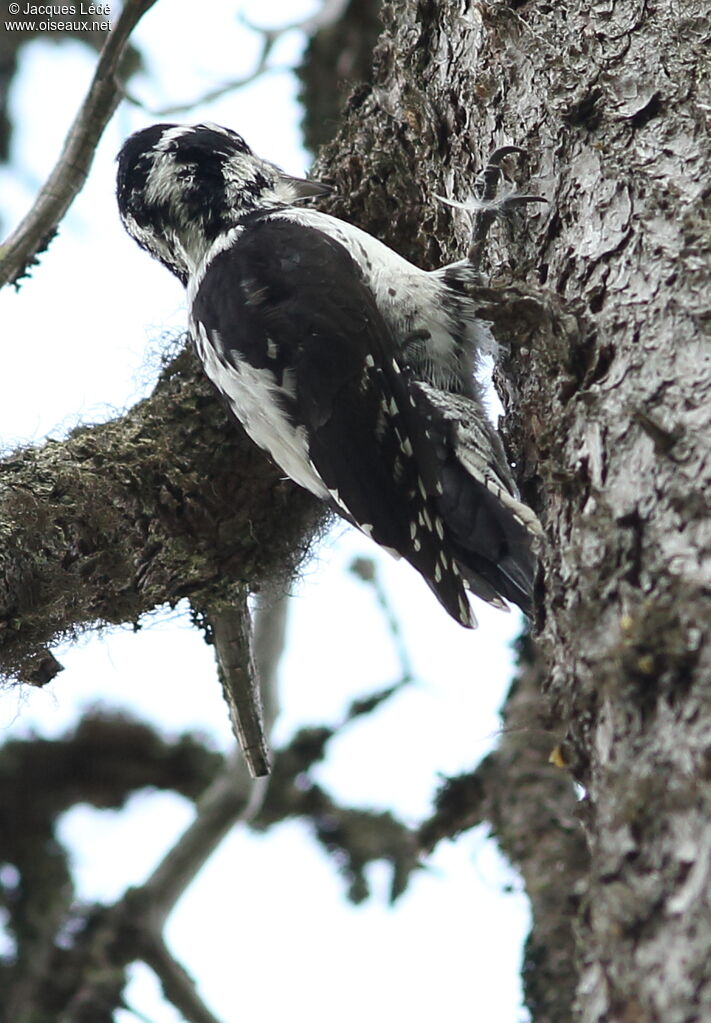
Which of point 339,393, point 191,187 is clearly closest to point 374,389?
point 339,393

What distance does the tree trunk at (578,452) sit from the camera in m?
1.18

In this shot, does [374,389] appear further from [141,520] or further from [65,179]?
[65,179]

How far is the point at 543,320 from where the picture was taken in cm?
188

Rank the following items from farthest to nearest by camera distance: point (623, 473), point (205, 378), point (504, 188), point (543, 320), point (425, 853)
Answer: point (425, 853) → point (205, 378) → point (504, 188) → point (543, 320) → point (623, 473)

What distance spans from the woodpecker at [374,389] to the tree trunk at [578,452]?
21cm

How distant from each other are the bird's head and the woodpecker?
27cm

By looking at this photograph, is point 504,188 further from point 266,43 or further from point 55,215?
point 266,43

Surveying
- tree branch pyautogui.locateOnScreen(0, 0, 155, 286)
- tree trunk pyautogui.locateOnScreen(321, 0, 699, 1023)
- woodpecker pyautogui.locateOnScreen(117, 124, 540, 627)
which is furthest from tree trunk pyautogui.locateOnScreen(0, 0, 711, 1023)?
tree branch pyautogui.locateOnScreen(0, 0, 155, 286)

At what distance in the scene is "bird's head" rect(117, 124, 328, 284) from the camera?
3.18 m

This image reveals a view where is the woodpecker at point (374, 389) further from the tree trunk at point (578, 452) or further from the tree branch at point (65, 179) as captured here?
the tree branch at point (65, 179)

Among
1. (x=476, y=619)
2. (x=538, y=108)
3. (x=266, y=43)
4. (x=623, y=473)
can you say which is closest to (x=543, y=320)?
(x=623, y=473)

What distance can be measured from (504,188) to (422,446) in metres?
0.60

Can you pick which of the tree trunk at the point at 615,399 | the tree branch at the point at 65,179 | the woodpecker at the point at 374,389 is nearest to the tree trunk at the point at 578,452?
the tree trunk at the point at 615,399

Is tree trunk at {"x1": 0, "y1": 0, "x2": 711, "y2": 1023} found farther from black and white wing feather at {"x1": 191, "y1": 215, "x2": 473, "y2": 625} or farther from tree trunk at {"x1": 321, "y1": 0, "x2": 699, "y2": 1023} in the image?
black and white wing feather at {"x1": 191, "y1": 215, "x2": 473, "y2": 625}
